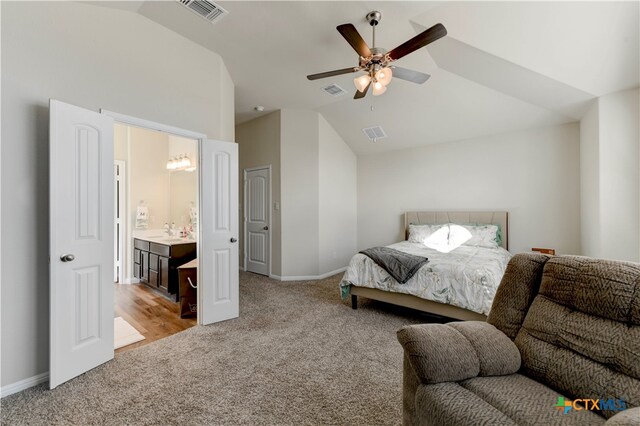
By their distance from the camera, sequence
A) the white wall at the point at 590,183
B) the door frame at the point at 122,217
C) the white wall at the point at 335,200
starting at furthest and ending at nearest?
1. the white wall at the point at 335,200
2. the door frame at the point at 122,217
3. the white wall at the point at 590,183

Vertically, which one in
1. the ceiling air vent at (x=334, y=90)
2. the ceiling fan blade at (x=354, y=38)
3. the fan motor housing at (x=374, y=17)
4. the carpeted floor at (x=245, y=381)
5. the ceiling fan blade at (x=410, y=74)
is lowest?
the carpeted floor at (x=245, y=381)

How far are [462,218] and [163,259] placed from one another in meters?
4.74

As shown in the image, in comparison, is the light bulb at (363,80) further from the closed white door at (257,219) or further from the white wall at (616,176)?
the closed white door at (257,219)

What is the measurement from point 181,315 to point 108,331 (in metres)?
0.95

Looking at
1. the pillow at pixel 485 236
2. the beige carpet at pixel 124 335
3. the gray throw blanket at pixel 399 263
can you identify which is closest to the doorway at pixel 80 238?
the beige carpet at pixel 124 335

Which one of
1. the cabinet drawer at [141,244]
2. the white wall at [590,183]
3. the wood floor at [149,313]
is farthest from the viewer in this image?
the cabinet drawer at [141,244]

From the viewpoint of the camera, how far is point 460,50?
9.55 feet

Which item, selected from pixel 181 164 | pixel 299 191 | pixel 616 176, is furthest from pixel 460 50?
pixel 181 164

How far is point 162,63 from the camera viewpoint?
271 centimetres

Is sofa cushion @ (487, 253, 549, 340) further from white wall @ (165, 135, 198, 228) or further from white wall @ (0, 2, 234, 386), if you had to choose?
white wall @ (165, 135, 198, 228)

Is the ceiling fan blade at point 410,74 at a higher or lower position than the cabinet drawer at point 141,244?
higher

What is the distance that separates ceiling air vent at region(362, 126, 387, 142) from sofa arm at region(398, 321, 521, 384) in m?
4.20

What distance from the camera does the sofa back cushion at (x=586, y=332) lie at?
1.06 metres

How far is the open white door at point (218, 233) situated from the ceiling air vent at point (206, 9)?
3.81 ft
